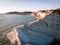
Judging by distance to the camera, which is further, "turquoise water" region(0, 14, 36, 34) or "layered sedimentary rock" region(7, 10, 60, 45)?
"turquoise water" region(0, 14, 36, 34)

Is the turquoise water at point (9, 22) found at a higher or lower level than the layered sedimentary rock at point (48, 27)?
lower

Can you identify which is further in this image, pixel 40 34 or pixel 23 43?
pixel 40 34

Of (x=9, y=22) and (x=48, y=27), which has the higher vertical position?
(x=48, y=27)

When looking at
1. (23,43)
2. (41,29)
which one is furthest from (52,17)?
(23,43)

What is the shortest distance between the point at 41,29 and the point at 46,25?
0.52m

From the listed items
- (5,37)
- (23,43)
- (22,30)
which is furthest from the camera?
(5,37)

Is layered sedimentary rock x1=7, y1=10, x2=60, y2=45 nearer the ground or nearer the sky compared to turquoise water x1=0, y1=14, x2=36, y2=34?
nearer the sky

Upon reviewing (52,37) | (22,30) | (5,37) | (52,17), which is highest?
(52,17)

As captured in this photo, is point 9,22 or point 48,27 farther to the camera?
point 9,22

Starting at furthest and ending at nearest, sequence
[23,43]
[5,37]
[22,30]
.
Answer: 1. [5,37]
2. [22,30]
3. [23,43]

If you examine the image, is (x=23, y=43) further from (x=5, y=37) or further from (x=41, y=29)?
(x=5, y=37)

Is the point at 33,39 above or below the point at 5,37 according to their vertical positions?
above

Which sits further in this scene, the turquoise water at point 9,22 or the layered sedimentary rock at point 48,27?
the turquoise water at point 9,22

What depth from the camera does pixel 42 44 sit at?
34.6ft
